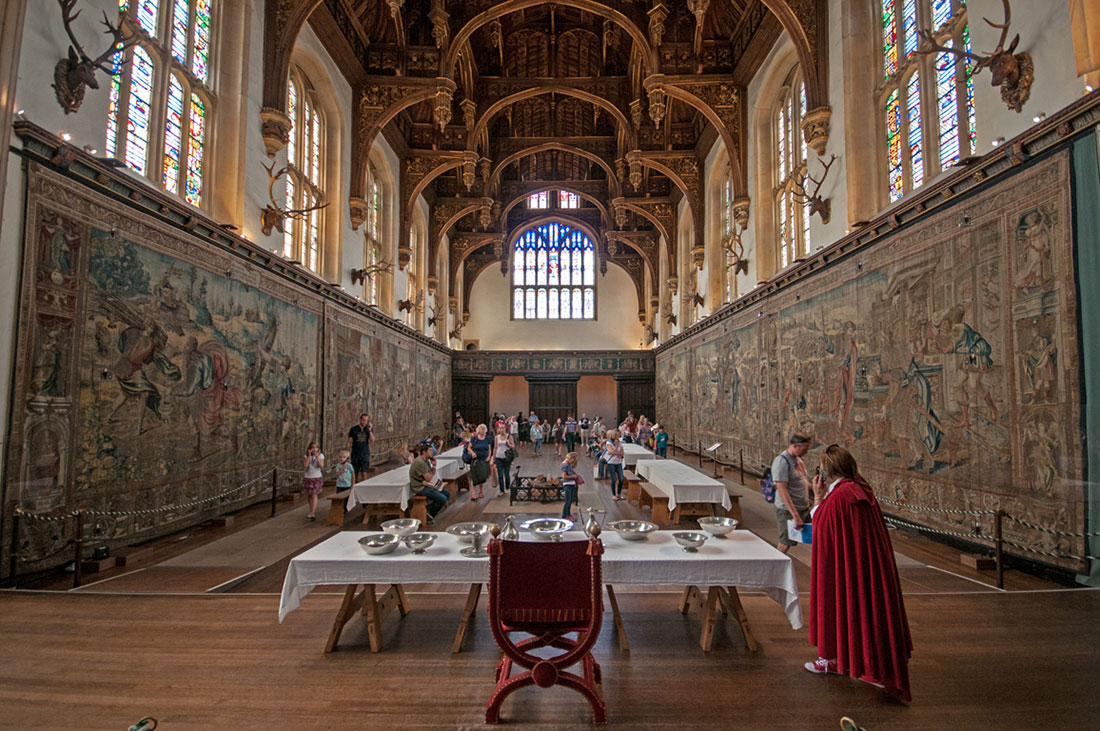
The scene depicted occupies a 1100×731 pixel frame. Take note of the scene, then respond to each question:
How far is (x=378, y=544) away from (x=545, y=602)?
157 cm

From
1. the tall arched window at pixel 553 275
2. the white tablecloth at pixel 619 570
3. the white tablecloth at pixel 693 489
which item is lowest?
the white tablecloth at pixel 693 489

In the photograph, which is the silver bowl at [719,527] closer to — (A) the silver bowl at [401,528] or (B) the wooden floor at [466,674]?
(B) the wooden floor at [466,674]

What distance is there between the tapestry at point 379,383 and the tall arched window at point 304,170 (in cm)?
168

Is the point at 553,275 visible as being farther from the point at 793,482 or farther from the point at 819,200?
the point at 793,482

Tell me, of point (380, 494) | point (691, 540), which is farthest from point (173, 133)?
point (691, 540)

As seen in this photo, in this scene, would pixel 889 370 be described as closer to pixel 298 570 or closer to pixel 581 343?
pixel 298 570

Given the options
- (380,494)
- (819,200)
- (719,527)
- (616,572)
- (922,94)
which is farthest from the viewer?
(819,200)

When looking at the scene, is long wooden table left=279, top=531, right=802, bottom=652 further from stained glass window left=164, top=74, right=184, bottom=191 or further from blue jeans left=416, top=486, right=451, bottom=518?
stained glass window left=164, top=74, right=184, bottom=191

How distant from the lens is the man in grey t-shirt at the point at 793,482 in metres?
5.74

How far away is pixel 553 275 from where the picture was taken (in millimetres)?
32250

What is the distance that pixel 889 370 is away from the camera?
8391mm

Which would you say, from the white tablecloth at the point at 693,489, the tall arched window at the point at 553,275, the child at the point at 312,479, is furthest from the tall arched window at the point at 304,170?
the tall arched window at the point at 553,275

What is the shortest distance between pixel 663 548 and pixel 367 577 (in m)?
2.13

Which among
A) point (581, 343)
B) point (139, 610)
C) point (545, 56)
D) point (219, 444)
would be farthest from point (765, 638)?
point (581, 343)
